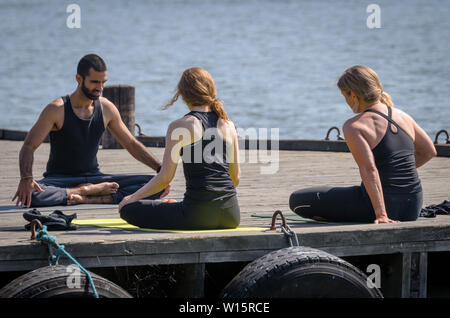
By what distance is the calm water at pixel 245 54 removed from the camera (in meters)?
32.0

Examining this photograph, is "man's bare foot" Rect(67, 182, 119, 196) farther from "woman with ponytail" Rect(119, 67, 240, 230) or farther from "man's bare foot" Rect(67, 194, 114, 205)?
"woman with ponytail" Rect(119, 67, 240, 230)

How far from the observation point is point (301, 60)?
51.7m

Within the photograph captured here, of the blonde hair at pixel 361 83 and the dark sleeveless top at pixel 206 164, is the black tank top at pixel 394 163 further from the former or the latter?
the dark sleeveless top at pixel 206 164

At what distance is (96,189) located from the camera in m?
7.25

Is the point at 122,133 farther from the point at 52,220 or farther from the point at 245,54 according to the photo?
the point at 245,54

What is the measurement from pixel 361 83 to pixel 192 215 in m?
1.40

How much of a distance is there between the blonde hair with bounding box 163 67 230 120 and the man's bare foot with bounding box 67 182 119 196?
1728 millimetres

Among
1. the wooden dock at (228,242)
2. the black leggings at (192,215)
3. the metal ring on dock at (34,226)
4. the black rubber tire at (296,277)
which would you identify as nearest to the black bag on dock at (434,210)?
the wooden dock at (228,242)

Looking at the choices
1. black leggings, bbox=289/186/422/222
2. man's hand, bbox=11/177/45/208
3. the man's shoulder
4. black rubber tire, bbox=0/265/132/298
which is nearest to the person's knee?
black leggings, bbox=289/186/422/222

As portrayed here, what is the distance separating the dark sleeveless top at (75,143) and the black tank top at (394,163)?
2.43m

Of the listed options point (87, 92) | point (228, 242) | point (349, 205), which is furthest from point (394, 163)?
point (87, 92)

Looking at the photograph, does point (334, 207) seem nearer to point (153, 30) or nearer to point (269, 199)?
point (269, 199)

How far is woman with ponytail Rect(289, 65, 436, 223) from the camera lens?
5959mm
